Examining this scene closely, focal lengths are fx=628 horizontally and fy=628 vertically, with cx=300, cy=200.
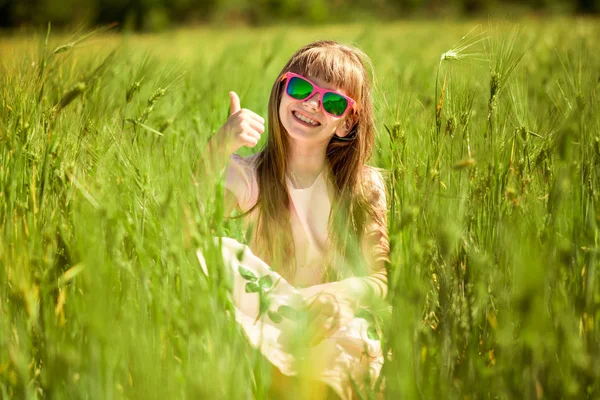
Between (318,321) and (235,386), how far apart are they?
32 cm

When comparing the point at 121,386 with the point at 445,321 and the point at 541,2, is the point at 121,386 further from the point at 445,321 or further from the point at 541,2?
the point at 541,2

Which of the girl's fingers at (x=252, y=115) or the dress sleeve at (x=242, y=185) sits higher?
the girl's fingers at (x=252, y=115)

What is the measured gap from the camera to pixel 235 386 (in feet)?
2.62

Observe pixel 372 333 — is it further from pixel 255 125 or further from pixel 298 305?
pixel 255 125

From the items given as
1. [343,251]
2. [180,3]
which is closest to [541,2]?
[180,3]

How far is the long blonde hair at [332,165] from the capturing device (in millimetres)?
1431

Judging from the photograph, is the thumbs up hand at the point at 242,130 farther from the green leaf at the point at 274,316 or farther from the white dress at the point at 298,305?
the green leaf at the point at 274,316

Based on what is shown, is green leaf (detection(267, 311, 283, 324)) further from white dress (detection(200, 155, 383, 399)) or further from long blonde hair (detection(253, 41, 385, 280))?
long blonde hair (detection(253, 41, 385, 280))

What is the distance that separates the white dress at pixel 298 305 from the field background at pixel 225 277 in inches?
2.8

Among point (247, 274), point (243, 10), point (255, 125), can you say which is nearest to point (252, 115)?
point (255, 125)

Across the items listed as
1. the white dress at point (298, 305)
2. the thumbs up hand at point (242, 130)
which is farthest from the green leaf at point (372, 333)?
the thumbs up hand at point (242, 130)

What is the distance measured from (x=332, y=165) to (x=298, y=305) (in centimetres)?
60

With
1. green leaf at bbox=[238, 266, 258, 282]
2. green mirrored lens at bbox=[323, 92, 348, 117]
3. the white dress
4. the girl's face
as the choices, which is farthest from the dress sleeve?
green leaf at bbox=[238, 266, 258, 282]

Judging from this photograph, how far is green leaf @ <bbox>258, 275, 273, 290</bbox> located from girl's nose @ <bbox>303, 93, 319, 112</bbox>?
46 centimetres
